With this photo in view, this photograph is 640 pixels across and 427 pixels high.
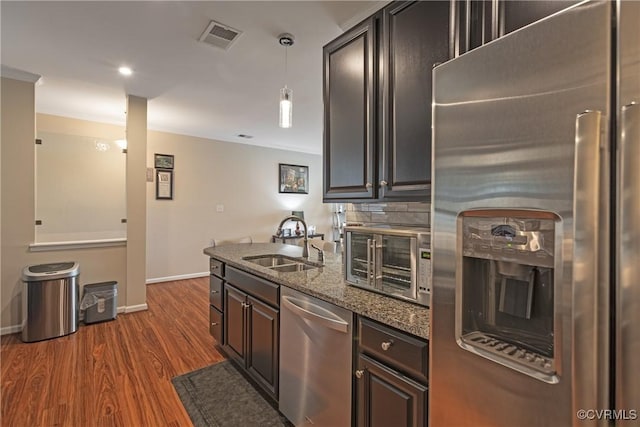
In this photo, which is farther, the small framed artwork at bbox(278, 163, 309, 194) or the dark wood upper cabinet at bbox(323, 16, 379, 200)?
the small framed artwork at bbox(278, 163, 309, 194)

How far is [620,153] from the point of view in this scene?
2.08 feet

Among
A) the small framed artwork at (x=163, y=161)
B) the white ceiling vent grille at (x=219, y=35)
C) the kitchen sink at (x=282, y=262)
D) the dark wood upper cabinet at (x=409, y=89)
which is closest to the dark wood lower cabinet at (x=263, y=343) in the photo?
the kitchen sink at (x=282, y=262)

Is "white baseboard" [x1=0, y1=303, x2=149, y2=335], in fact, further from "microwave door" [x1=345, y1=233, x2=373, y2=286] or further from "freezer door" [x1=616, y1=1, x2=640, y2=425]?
"freezer door" [x1=616, y1=1, x2=640, y2=425]

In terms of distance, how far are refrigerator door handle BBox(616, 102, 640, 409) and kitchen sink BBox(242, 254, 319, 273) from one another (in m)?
1.78

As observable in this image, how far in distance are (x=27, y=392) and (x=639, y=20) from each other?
3509 mm

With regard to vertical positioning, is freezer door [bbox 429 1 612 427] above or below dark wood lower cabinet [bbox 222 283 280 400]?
above

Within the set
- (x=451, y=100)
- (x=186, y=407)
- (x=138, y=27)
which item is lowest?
(x=186, y=407)

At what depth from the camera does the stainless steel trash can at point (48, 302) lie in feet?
9.74

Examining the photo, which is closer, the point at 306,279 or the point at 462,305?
the point at 462,305

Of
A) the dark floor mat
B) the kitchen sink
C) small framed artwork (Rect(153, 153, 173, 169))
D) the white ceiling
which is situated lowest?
the dark floor mat

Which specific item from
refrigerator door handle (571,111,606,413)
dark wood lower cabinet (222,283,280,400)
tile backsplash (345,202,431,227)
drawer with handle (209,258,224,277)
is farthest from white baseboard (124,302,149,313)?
refrigerator door handle (571,111,606,413)

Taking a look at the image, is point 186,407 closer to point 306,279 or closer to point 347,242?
point 306,279

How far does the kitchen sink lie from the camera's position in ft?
7.80

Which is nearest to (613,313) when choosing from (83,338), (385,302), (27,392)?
(385,302)
